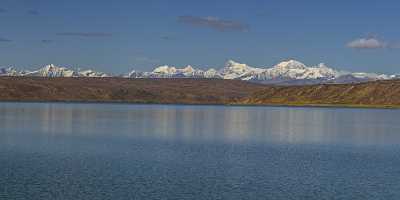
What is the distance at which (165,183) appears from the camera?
154ft

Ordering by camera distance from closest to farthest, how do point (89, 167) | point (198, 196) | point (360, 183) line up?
point (198, 196), point (360, 183), point (89, 167)

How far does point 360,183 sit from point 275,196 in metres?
9.22

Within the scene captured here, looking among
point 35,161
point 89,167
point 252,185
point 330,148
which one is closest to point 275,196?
point 252,185

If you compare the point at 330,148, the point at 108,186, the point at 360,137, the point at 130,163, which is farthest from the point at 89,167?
the point at 360,137

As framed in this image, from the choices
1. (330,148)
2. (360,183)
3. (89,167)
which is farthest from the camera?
(330,148)

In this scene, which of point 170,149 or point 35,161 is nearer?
point 35,161

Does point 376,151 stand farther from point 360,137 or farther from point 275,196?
point 275,196

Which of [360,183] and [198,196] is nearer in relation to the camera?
[198,196]

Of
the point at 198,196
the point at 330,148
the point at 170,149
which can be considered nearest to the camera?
the point at 198,196

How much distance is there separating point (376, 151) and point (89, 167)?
34927 mm

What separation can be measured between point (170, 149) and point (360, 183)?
27.2 m

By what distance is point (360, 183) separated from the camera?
48844 mm

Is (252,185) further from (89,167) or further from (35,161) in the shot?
(35,161)

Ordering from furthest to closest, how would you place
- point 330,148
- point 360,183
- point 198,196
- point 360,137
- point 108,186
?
point 360,137, point 330,148, point 360,183, point 108,186, point 198,196
